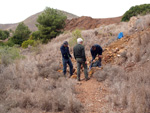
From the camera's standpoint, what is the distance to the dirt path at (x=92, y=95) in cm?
367

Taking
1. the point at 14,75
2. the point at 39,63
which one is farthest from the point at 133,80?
the point at 39,63

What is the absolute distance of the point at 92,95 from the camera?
4.42m

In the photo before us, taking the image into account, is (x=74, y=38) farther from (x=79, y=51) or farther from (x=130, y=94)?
(x=130, y=94)

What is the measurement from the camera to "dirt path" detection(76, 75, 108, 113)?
367cm

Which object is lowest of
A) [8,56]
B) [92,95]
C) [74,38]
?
[92,95]

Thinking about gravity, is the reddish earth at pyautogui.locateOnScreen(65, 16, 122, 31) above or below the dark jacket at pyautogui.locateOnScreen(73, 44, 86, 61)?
above

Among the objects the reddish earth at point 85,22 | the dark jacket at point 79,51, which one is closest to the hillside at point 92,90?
the dark jacket at point 79,51

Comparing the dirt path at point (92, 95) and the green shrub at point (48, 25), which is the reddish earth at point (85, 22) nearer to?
the green shrub at point (48, 25)

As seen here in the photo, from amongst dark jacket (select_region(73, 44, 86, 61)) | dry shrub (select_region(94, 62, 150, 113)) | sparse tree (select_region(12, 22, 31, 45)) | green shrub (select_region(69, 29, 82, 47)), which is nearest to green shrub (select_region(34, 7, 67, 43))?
green shrub (select_region(69, 29, 82, 47))

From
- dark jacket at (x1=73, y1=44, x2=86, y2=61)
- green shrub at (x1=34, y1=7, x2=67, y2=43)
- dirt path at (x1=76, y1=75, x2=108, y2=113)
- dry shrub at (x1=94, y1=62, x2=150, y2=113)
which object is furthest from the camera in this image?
green shrub at (x1=34, y1=7, x2=67, y2=43)

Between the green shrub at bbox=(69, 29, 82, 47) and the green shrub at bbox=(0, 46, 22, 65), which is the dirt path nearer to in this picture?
the green shrub at bbox=(0, 46, 22, 65)

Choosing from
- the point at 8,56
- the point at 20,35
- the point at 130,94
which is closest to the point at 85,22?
the point at 20,35

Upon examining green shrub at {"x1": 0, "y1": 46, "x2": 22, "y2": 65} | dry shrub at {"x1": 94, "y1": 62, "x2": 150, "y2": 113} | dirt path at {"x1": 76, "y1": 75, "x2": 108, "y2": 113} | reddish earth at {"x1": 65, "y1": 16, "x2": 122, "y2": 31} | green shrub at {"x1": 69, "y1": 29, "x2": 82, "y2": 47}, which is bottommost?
dirt path at {"x1": 76, "y1": 75, "x2": 108, "y2": 113}

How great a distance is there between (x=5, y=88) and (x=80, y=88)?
256cm
